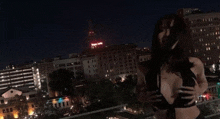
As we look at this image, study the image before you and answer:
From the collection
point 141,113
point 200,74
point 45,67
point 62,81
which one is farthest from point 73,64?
point 200,74

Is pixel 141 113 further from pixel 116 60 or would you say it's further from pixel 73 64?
pixel 73 64

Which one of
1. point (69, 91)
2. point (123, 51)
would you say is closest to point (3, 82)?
point (123, 51)

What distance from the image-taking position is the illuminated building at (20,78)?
2357 inches

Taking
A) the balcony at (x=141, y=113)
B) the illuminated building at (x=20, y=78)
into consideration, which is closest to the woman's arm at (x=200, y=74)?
the balcony at (x=141, y=113)

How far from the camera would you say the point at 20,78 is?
61.3 metres

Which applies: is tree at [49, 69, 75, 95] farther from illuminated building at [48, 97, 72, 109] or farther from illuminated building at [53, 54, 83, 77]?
illuminated building at [53, 54, 83, 77]

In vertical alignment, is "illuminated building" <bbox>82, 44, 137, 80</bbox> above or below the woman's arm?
below

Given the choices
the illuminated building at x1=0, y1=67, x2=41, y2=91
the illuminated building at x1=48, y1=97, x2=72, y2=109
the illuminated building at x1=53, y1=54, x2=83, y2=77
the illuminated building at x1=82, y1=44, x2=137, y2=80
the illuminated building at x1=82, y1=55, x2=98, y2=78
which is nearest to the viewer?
the illuminated building at x1=48, y1=97, x2=72, y2=109

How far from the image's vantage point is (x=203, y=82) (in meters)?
1.09

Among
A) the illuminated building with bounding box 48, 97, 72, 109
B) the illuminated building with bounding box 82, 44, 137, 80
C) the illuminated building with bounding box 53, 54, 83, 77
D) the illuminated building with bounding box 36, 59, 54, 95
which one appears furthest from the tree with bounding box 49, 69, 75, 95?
the illuminated building with bounding box 36, 59, 54, 95

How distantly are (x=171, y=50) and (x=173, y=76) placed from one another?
0.13m

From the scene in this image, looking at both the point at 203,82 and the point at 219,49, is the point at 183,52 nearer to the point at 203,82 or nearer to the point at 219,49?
the point at 203,82

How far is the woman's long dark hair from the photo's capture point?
106cm

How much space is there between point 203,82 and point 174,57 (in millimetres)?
196
